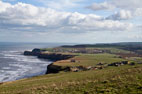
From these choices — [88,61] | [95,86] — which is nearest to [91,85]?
[95,86]

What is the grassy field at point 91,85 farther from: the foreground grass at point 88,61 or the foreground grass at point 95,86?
the foreground grass at point 88,61

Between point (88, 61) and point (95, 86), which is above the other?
point (95, 86)

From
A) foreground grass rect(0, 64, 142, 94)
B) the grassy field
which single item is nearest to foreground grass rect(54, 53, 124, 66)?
the grassy field

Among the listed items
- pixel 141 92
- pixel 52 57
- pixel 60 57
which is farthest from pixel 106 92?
pixel 52 57

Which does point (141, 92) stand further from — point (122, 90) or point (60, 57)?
point (60, 57)

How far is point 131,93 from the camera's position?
1697 centimetres

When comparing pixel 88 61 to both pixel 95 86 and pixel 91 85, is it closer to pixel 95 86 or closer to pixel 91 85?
pixel 91 85

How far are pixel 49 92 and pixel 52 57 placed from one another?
176m

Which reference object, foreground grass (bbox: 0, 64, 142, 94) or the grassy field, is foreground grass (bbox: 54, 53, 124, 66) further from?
foreground grass (bbox: 0, 64, 142, 94)

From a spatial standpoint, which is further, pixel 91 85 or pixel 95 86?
pixel 91 85

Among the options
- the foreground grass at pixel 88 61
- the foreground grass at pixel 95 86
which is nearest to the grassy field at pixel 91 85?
the foreground grass at pixel 95 86

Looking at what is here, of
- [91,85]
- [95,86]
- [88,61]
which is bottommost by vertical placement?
[88,61]

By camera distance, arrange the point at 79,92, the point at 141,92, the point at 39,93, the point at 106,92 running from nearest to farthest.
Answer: the point at 141,92 < the point at 106,92 < the point at 79,92 < the point at 39,93

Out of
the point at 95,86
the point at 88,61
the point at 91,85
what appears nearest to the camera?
the point at 95,86
